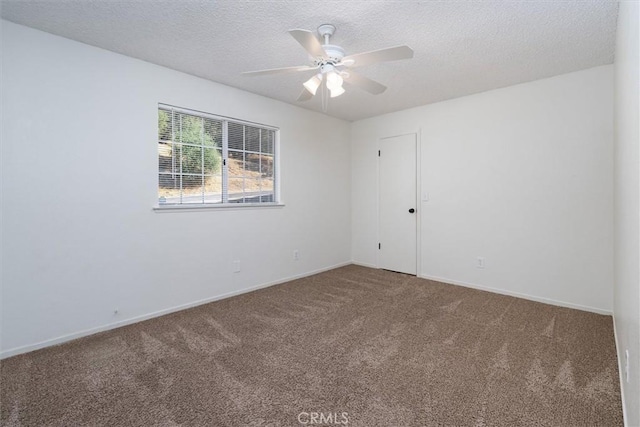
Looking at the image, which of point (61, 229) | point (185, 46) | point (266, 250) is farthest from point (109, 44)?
point (266, 250)

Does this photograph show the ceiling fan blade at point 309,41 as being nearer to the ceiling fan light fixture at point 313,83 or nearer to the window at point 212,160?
the ceiling fan light fixture at point 313,83

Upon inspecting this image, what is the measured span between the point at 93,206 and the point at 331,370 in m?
2.39

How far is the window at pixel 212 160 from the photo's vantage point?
3.09 meters

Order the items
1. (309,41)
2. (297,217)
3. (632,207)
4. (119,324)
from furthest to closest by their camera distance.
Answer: (297,217)
(119,324)
(309,41)
(632,207)

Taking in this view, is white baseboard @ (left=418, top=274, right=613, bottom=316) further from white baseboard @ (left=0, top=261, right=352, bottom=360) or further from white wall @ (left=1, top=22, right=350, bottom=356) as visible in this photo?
white wall @ (left=1, top=22, right=350, bottom=356)

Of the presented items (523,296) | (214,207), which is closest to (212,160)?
(214,207)

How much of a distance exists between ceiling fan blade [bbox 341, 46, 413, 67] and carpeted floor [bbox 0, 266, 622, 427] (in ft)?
6.86

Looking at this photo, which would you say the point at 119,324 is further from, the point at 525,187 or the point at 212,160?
the point at 525,187

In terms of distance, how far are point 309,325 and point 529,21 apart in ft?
9.79

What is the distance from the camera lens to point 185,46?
8.43 feet

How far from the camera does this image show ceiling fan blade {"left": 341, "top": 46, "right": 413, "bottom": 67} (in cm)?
186

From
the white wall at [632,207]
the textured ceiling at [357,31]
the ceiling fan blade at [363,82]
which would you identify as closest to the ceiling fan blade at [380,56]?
the ceiling fan blade at [363,82]

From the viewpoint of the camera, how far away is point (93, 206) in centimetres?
259

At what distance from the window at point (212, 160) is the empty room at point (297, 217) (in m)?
0.02
